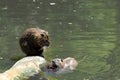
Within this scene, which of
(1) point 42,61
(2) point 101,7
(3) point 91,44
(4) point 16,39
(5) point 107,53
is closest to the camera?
(1) point 42,61

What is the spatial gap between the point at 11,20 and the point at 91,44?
2.70 meters

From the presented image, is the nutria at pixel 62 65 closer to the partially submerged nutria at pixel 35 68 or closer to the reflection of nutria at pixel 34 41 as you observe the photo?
the partially submerged nutria at pixel 35 68

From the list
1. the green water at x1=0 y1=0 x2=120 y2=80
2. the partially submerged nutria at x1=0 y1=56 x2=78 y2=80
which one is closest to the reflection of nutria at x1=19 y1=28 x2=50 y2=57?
the partially submerged nutria at x1=0 y1=56 x2=78 y2=80

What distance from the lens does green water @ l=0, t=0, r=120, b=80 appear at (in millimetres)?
5992

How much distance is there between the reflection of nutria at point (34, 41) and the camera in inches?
230

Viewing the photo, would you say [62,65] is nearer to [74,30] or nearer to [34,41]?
[34,41]

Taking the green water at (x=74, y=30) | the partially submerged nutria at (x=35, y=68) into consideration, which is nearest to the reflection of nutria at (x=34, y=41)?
the partially submerged nutria at (x=35, y=68)

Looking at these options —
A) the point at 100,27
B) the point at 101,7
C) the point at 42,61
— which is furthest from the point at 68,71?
the point at 101,7

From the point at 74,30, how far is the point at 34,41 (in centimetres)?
248

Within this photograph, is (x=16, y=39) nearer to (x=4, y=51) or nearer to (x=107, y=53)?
(x=4, y=51)

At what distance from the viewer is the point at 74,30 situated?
8266 millimetres

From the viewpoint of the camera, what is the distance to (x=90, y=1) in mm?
12180

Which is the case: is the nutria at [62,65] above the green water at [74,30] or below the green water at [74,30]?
above

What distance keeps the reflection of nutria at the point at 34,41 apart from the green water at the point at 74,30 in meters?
0.36
